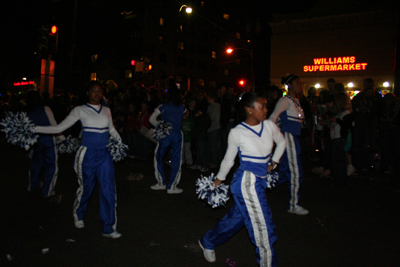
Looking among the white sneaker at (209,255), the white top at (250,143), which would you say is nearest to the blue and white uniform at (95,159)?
the white sneaker at (209,255)

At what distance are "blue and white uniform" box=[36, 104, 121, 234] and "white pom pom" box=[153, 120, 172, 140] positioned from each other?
1883 mm

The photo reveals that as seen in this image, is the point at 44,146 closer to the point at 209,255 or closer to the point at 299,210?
the point at 209,255

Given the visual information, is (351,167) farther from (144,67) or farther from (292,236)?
(144,67)

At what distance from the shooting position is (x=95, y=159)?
418cm

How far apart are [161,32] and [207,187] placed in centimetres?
4120

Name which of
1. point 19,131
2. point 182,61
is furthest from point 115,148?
point 182,61

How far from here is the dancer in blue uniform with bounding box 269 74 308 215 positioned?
16.2ft

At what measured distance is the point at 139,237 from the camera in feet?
13.9

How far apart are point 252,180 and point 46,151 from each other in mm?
4435

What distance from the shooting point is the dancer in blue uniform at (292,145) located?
4926 millimetres

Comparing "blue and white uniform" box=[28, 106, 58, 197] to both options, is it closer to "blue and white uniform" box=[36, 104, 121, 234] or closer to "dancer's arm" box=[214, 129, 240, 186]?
"blue and white uniform" box=[36, 104, 121, 234]

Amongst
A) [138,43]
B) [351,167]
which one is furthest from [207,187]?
[138,43]

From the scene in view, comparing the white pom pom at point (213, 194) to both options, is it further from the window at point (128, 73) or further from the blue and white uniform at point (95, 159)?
the window at point (128, 73)

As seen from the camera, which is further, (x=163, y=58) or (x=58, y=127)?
(x=163, y=58)
